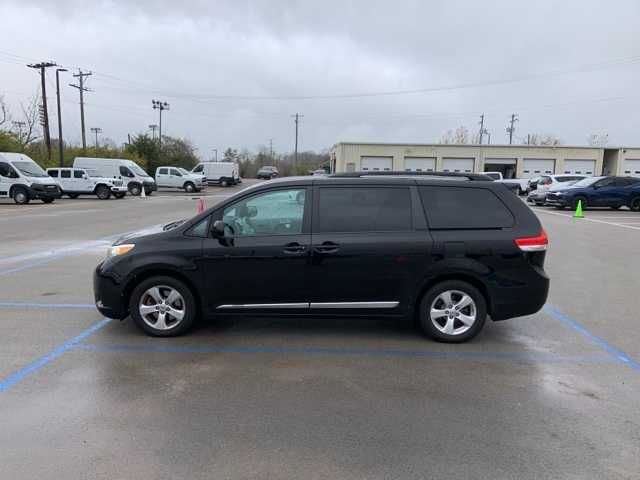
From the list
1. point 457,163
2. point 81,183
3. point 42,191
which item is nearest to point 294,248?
point 42,191

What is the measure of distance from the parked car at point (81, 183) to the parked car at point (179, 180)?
10.1 metres

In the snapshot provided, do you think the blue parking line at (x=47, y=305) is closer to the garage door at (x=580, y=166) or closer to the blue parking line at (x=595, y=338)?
the blue parking line at (x=595, y=338)

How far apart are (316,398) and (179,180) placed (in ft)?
128

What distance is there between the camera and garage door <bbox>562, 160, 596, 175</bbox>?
50875 mm

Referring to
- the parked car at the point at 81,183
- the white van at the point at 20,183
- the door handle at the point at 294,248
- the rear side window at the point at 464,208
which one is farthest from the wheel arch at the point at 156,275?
the parked car at the point at 81,183

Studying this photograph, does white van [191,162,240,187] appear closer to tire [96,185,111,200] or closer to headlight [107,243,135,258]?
tire [96,185,111,200]

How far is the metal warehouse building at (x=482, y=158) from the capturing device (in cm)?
5097

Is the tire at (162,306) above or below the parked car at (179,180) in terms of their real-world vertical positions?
below

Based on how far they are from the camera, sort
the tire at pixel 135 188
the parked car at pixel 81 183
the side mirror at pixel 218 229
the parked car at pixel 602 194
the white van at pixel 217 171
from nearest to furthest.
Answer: the side mirror at pixel 218 229 → the parked car at pixel 602 194 → the parked car at pixel 81 183 → the tire at pixel 135 188 → the white van at pixel 217 171

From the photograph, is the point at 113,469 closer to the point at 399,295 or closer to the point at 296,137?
the point at 399,295

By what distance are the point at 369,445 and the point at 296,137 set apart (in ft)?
298

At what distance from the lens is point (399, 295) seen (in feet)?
16.4

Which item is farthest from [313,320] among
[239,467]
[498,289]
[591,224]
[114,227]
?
[591,224]

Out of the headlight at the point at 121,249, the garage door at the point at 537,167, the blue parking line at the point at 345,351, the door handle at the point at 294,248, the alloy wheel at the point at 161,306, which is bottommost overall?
the blue parking line at the point at 345,351
